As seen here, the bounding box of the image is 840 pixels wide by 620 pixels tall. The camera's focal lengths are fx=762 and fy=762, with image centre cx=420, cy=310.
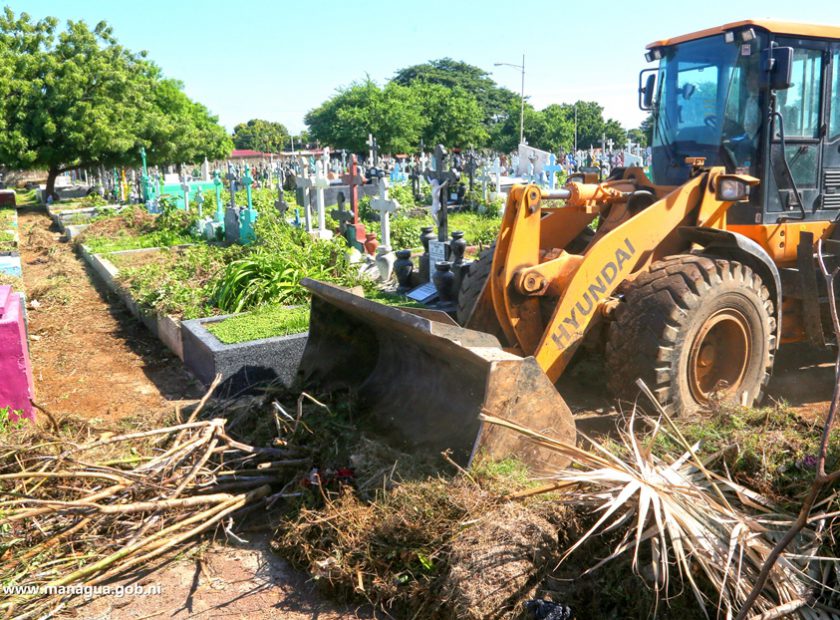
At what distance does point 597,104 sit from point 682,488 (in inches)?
3230

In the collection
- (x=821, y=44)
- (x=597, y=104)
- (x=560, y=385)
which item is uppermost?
(x=597, y=104)

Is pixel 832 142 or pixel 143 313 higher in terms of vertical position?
pixel 832 142

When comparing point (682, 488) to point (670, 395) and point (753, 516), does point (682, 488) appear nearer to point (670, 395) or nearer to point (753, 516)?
point (753, 516)

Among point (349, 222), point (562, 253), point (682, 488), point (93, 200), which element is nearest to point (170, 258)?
point (349, 222)

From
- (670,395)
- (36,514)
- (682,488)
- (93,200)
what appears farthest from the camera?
(93,200)

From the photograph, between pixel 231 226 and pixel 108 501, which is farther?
pixel 231 226

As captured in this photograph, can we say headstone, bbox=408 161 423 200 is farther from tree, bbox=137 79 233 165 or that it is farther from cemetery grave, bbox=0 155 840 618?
cemetery grave, bbox=0 155 840 618

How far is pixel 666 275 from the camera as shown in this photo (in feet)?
16.5

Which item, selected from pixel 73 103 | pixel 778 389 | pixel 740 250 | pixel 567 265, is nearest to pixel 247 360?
pixel 567 265

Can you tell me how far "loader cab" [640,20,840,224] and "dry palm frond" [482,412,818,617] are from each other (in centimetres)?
345

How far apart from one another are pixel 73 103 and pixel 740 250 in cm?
2821

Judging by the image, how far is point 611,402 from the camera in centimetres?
543

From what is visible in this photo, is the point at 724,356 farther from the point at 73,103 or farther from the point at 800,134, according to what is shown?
the point at 73,103

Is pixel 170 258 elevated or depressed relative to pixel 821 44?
depressed
